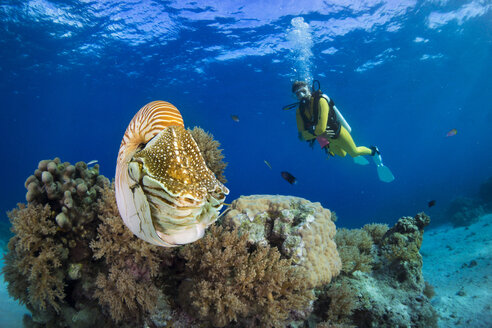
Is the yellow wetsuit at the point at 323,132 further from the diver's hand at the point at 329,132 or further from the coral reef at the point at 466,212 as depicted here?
the coral reef at the point at 466,212

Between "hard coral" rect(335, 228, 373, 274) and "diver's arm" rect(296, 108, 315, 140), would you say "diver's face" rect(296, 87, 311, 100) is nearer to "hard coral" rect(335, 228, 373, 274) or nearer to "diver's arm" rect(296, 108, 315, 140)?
"diver's arm" rect(296, 108, 315, 140)

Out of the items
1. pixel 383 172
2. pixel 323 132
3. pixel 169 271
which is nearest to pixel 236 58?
pixel 383 172

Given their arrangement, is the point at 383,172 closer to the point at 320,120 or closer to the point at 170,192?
the point at 320,120

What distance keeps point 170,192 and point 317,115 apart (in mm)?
7044

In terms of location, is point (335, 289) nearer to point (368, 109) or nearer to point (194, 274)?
point (194, 274)

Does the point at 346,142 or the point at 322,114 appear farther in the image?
the point at 346,142

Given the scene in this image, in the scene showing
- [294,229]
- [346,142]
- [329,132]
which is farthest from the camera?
[346,142]

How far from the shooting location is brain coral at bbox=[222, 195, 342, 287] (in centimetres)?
343

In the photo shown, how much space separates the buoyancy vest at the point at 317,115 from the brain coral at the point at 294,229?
4.02 meters

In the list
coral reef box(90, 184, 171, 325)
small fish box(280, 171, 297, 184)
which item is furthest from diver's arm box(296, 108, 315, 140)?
coral reef box(90, 184, 171, 325)

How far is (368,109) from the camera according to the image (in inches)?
1582

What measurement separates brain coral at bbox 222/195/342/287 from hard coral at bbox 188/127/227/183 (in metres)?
0.65

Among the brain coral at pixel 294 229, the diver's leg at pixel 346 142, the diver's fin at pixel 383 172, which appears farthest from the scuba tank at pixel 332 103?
the brain coral at pixel 294 229

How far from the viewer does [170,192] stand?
1.02 m
